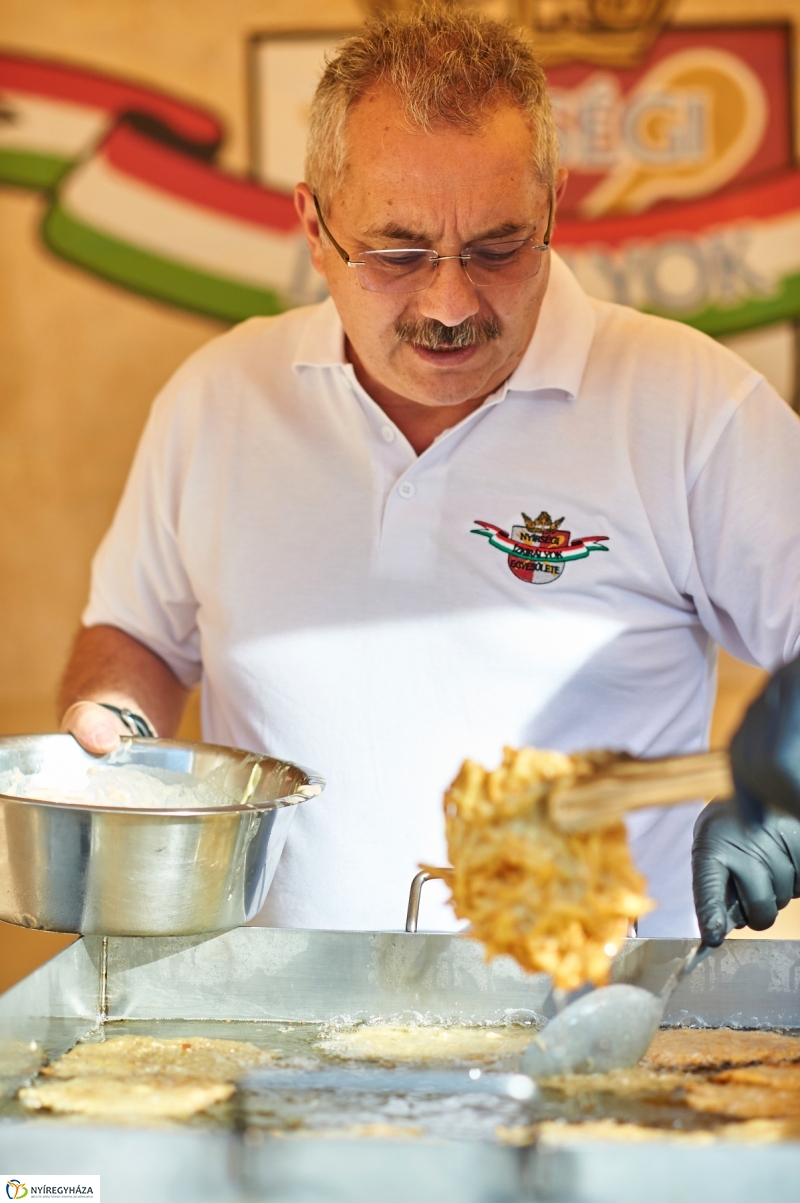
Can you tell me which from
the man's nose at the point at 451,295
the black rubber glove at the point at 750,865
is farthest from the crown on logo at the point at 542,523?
the black rubber glove at the point at 750,865

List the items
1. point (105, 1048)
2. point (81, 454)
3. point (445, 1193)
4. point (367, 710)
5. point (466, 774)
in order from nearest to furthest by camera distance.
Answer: point (445, 1193)
point (466, 774)
point (105, 1048)
point (367, 710)
point (81, 454)

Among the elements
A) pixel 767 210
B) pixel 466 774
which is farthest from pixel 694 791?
pixel 767 210

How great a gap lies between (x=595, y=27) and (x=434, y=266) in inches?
79.0

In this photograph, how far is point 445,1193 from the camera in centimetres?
103

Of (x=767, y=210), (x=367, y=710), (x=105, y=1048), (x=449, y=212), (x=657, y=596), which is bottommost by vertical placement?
(x=105, y=1048)

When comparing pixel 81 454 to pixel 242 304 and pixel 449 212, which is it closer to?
A: pixel 242 304

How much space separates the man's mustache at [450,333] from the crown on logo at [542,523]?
265 millimetres

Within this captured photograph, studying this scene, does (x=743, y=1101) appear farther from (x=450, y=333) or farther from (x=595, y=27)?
(x=595, y=27)

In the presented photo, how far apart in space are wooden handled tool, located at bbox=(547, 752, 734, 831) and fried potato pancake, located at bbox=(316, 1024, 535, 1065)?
1.11 ft

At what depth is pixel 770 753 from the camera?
3.46ft

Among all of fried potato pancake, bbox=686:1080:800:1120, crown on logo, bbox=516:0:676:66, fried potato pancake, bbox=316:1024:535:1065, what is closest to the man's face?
fried potato pancake, bbox=316:1024:535:1065

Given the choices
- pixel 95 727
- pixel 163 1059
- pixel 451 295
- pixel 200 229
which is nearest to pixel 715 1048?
pixel 163 1059

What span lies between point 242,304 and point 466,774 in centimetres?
244

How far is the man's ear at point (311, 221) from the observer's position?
1873mm
